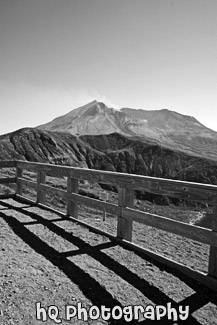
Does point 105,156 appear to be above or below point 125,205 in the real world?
below

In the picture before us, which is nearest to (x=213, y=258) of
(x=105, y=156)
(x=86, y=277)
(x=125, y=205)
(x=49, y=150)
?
(x=86, y=277)

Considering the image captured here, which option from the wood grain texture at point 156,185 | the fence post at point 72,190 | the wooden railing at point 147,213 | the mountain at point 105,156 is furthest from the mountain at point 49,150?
the wood grain texture at point 156,185

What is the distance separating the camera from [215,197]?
3.87 m

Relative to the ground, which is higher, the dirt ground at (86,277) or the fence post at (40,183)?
the fence post at (40,183)

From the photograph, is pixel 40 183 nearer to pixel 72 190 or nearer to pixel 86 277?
pixel 72 190

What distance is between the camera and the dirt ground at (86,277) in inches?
126

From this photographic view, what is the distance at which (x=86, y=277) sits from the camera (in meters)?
3.96

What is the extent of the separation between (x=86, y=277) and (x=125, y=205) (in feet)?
6.00

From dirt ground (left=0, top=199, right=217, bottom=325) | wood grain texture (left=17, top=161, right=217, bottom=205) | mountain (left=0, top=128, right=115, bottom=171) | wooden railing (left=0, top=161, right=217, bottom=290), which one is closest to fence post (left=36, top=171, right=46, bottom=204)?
wooden railing (left=0, top=161, right=217, bottom=290)

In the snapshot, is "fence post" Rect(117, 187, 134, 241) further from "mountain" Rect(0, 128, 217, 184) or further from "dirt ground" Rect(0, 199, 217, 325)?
"mountain" Rect(0, 128, 217, 184)

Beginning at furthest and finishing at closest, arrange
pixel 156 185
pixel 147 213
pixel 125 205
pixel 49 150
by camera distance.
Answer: pixel 49 150 → pixel 125 205 → pixel 147 213 → pixel 156 185

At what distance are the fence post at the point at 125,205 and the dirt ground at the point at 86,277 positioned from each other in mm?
319

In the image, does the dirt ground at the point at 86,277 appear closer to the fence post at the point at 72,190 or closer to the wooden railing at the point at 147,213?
the wooden railing at the point at 147,213

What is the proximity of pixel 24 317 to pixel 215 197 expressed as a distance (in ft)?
9.46
